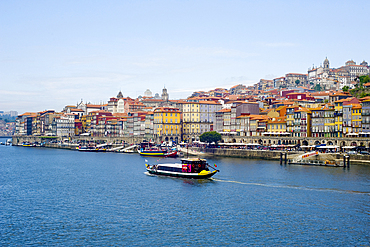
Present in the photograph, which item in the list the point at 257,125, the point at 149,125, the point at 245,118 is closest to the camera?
the point at 257,125

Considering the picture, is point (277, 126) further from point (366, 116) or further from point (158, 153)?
point (158, 153)

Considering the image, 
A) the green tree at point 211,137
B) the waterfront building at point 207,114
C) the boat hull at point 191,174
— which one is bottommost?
the boat hull at point 191,174

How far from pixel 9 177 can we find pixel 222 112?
80.3m

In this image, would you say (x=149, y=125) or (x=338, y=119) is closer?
(x=338, y=119)

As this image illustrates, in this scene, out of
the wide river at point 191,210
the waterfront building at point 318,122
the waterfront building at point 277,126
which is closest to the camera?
the wide river at point 191,210

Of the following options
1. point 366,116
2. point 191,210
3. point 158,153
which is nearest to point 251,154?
point 366,116

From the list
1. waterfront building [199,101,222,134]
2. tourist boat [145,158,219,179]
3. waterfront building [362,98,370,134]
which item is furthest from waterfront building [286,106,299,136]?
→ tourist boat [145,158,219,179]

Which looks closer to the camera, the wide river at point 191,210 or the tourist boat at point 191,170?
the wide river at point 191,210

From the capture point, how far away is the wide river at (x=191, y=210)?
3319 cm

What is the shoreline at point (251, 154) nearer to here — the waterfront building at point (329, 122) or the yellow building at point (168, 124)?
the waterfront building at point (329, 122)

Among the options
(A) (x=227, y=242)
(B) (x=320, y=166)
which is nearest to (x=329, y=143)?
(B) (x=320, y=166)

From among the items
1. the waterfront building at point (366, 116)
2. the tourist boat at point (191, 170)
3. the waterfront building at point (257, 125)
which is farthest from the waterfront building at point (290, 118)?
the tourist boat at point (191, 170)

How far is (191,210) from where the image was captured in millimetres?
41844

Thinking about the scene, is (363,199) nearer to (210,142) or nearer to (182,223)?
(182,223)
